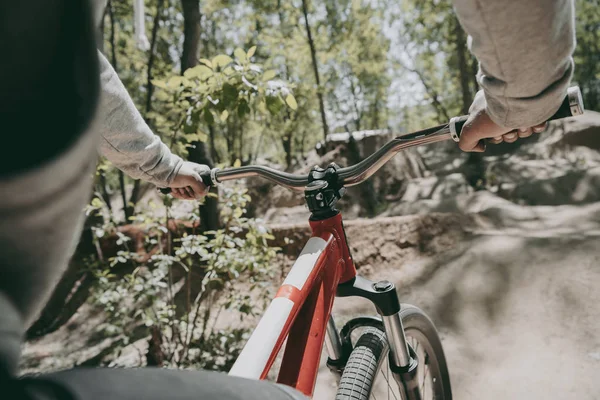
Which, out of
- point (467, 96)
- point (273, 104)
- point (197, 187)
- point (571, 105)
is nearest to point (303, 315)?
point (197, 187)

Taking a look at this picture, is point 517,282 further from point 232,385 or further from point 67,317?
point 67,317

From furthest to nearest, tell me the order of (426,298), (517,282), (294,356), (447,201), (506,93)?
(447,201) → (426,298) → (517,282) → (294,356) → (506,93)

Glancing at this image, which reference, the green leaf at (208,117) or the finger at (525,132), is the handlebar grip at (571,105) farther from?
the green leaf at (208,117)

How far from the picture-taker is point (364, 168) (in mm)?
1504

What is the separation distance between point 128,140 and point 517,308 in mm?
4002

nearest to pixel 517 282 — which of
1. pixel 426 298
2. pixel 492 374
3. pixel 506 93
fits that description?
pixel 426 298

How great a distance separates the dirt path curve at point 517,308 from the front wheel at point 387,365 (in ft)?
3.86

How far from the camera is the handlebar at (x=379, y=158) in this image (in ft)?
3.31

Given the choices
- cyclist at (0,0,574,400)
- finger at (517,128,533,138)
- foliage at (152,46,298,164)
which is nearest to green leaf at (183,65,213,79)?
foliage at (152,46,298,164)

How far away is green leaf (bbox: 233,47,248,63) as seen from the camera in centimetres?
248

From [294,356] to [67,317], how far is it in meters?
6.82

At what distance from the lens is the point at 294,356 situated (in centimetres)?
129

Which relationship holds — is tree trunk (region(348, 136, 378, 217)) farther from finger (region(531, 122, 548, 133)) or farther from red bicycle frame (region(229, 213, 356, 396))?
finger (region(531, 122, 548, 133))

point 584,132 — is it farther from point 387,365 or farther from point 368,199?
point 387,365
